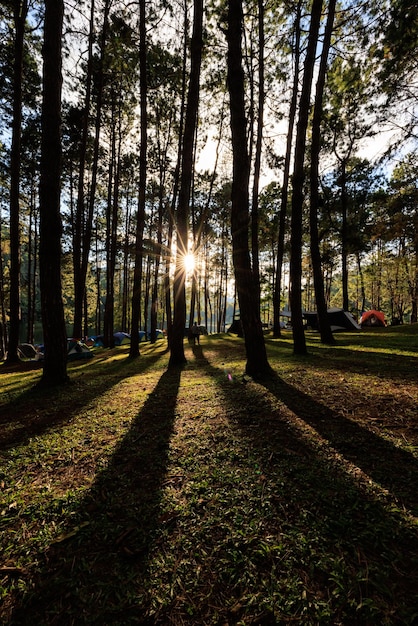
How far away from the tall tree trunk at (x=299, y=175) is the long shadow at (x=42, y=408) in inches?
219

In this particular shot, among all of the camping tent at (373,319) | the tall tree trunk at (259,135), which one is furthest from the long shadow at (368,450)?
the camping tent at (373,319)

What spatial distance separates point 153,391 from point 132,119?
59.2ft

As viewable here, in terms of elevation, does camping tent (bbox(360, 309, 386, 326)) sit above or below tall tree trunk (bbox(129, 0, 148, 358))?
below

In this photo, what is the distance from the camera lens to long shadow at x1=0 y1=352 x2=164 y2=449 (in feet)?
12.1

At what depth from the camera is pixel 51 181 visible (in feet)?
19.1

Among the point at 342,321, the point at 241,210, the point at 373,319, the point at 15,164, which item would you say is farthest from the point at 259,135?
the point at 373,319

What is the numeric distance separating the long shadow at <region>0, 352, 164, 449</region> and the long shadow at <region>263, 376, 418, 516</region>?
359cm

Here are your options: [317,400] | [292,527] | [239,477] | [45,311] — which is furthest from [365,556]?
[45,311]

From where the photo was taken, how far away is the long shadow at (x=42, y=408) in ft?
12.1

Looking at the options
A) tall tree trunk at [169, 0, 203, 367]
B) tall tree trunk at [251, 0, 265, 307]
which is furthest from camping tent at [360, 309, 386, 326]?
tall tree trunk at [169, 0, 203, 367]

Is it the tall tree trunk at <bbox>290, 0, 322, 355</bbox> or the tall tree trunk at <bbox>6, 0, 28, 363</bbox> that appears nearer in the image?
the tall tree trunk at <bbox>290, 0, 322, 355</bbox>

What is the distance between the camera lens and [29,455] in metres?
3.00

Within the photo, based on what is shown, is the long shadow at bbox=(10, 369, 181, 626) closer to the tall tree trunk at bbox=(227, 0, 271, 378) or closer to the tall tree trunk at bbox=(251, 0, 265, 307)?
the tall tree trunk at bbox=(227, 0, 271, 378)

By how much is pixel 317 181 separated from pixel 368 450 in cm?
1033
